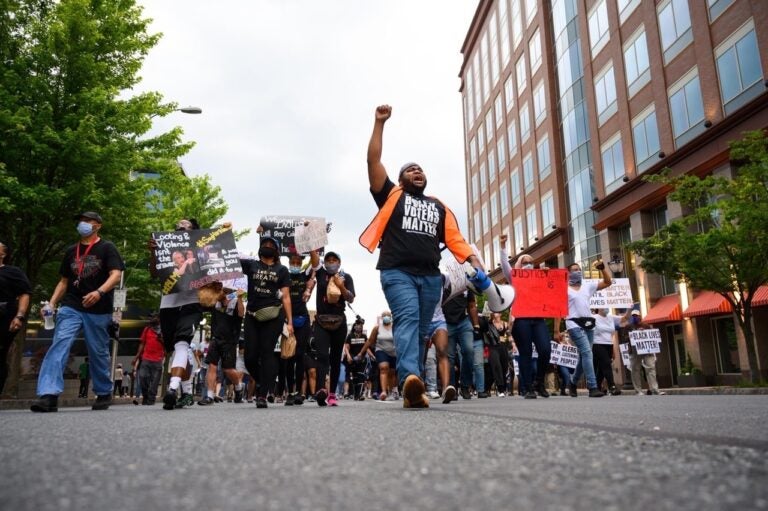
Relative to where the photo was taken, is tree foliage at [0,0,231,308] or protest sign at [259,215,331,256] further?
tree foliage at [0,0,231,308]

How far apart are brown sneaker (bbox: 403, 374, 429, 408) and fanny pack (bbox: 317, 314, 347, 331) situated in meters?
2.99

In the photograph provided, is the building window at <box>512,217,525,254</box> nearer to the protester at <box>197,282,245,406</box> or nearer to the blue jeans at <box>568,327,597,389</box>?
the blue jeans at <box>568,327,597,389</box>

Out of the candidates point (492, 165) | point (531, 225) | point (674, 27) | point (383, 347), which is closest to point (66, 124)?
point (383, 347)

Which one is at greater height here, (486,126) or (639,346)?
(486,126)

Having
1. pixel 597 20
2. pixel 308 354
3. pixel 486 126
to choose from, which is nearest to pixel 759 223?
pixel 308 354

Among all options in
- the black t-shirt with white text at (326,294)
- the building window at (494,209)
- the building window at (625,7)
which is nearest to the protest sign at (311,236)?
the black t-shirt with white text at (326,294)

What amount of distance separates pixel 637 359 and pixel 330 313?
26.3 feet

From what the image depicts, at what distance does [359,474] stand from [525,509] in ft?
1.77

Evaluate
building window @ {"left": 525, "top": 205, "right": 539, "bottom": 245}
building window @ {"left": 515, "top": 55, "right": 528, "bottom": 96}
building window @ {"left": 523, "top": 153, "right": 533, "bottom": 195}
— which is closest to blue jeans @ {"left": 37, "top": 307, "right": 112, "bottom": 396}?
building window @ {"left": 525, "top": 205, "right": 539, "bottom": 245}

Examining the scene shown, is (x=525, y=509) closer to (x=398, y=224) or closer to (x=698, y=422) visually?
(x=698, y=422)

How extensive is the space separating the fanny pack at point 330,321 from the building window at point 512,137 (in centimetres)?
3907

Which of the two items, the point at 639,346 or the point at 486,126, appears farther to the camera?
the point at 486,126

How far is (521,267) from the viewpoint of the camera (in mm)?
11352

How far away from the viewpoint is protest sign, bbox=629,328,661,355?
1212 cm
